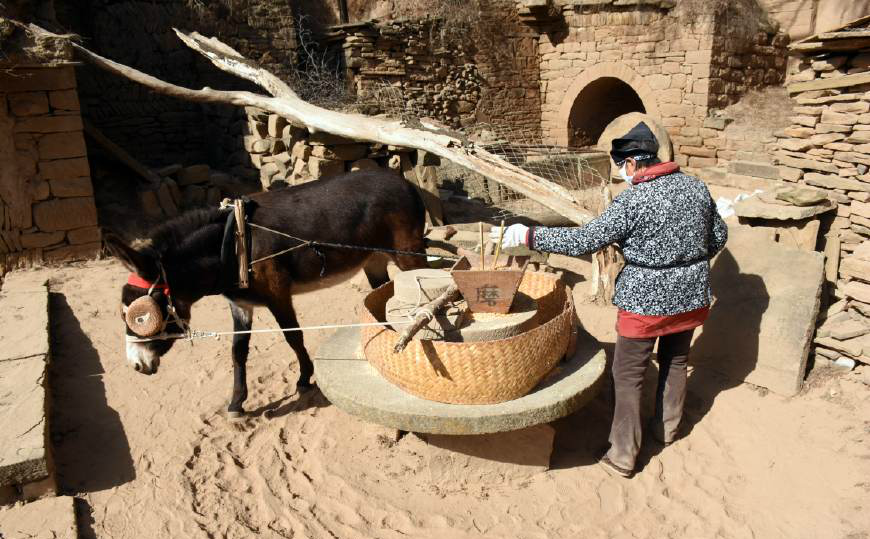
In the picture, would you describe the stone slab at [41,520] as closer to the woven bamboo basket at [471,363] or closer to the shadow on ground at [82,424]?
the shadow on ground at [82,424]

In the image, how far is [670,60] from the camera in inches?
501

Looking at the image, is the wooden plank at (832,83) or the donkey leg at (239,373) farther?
the wooden plank at (832,83)

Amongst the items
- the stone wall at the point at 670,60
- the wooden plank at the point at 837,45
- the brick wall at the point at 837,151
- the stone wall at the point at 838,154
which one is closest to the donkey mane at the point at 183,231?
the stone wall at the point at 838,154

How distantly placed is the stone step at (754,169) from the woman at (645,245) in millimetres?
7589

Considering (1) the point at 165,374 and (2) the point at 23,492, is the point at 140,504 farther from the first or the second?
(1) the point at 165,374

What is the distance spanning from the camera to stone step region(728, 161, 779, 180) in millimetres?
10031

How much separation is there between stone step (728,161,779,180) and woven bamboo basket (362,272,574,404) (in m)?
8.22

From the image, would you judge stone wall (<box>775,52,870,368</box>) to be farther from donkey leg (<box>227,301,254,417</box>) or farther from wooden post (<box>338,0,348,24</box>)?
wooden post (<box>338,0,348,24</box>)

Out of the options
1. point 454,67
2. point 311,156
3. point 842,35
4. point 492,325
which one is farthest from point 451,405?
point 454,67

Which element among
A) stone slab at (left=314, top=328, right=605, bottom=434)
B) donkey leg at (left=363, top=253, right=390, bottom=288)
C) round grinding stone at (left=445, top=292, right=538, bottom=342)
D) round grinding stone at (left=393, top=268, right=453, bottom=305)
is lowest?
stone slab at (left=314, top=328, right=605, bottom=434)

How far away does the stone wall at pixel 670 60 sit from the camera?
40.0ft

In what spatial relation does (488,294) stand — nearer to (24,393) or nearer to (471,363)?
(471,363)

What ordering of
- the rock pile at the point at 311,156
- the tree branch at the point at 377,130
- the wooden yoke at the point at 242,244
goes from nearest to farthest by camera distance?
the wooden yoke at the point at 242,244 → the tree branch at the point at 377,130 → the rock pile at the point at 311,156

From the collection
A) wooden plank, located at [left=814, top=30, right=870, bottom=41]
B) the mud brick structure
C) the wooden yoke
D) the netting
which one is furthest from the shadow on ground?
the mud brick structure
